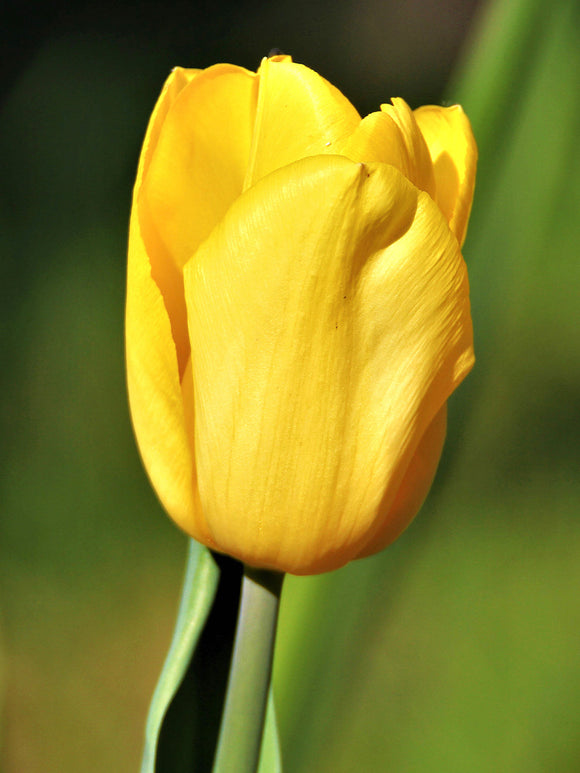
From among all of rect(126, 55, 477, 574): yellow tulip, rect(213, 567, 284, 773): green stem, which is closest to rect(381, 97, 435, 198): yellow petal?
rect(126, 55, 477, 574): yellow tulip

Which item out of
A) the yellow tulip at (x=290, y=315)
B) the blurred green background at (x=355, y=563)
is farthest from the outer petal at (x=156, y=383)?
the blurred green background at (x=355, y=563)

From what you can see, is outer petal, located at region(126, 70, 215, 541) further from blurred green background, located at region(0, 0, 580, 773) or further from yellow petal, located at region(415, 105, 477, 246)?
blurred green background, located at region(0, 0, 580, 773)

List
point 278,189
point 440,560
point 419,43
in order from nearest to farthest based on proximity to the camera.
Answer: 1. point 278,189
2. point 440,560
3. point 419,43

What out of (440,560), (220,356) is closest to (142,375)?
(220,356)

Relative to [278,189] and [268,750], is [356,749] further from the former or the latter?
[278,189]

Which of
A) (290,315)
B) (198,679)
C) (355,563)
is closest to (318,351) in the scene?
(290,315)

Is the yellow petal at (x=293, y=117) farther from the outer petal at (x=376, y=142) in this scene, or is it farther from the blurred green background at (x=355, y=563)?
the blurred green background at (x=355, y=563)
